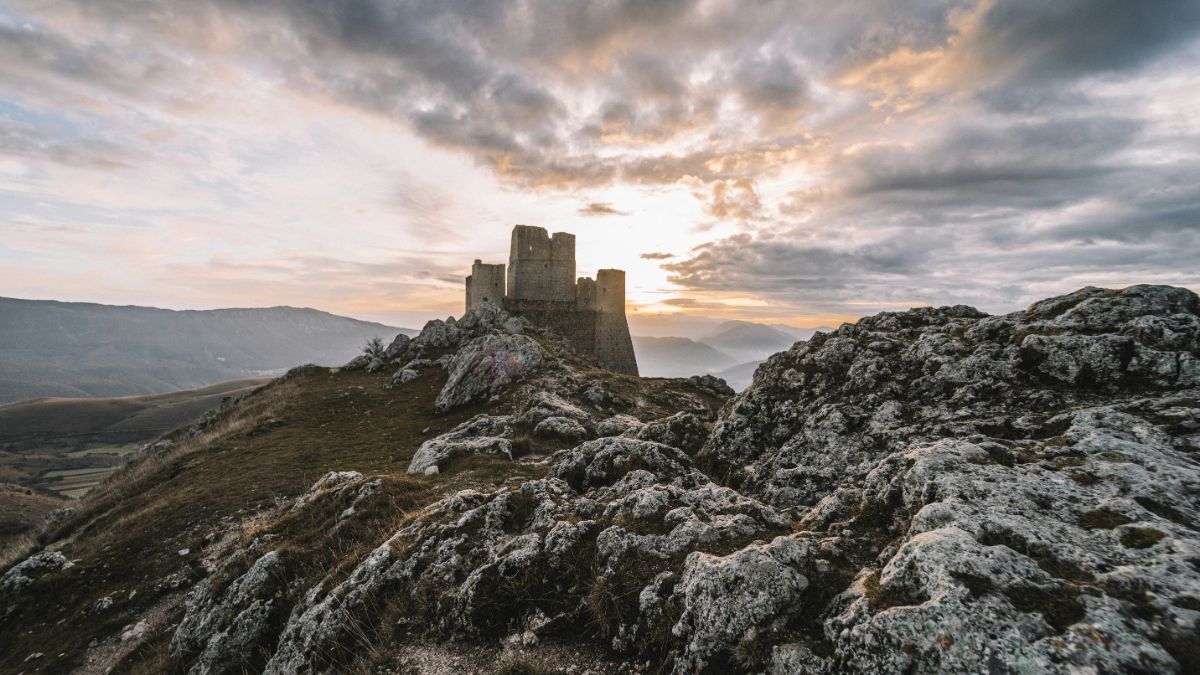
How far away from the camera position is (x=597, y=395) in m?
25.9

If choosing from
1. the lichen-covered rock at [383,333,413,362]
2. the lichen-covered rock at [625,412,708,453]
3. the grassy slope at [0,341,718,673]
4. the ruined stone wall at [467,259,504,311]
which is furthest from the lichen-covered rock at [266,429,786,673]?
the ruined stone wall at [467,259,504,311]

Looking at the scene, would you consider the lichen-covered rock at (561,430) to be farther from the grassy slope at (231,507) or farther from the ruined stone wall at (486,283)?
the ruined stone wall at (486,283)

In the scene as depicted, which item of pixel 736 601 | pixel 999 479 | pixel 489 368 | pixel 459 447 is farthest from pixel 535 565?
pixel 489 368

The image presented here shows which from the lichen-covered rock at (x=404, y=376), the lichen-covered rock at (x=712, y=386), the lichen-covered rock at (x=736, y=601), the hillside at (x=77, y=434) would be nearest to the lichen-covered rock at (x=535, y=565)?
the lichen-covered rock at (x=736, y=601)

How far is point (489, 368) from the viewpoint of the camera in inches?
1091

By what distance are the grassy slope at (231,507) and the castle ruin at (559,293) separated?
20.9m

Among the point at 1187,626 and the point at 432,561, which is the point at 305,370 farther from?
the point at 1187,626

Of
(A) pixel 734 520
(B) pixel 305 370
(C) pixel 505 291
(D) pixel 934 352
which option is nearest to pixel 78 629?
(A) pixel 734 520

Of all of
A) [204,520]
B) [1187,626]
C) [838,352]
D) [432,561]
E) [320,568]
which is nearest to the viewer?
[1187,626]

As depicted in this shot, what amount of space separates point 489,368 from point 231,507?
13.6m

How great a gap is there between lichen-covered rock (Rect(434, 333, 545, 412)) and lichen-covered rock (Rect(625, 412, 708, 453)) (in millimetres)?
15329

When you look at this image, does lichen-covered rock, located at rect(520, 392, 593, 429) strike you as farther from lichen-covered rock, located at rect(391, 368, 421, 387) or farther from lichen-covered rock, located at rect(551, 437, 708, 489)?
lichen-covered rock, located at rect(391, 368, 421, 387)

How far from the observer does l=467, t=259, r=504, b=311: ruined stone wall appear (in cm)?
5109

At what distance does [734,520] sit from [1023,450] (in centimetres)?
392
